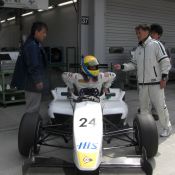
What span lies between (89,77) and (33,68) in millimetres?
874

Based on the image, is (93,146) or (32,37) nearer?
(93,146)

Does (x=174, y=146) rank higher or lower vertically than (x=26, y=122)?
lower

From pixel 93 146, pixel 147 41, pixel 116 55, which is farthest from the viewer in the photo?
pixel 116 55

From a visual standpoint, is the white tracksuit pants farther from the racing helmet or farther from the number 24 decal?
the number 24 decal

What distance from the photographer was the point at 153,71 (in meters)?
5.49

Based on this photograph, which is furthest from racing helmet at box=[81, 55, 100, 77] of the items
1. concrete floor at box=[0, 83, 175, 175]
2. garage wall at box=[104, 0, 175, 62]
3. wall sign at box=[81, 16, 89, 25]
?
garage wall at box=[104, 0, 175, 62]

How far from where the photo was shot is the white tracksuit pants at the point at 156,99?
554cm

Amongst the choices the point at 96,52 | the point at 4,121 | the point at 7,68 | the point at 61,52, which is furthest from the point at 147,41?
the point at 61,52

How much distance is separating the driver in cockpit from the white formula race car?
0.64 feet

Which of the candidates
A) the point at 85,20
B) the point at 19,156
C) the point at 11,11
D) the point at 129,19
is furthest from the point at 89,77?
the point at 11,11

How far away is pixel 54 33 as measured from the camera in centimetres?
1630

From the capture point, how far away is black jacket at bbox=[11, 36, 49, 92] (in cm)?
505

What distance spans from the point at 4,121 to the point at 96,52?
173 inches

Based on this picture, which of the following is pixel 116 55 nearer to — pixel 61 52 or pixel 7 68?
pixel 61 52
